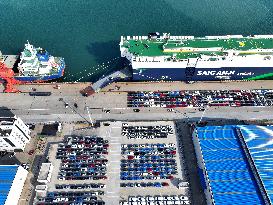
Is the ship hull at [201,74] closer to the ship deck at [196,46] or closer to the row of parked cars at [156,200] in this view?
the ship deck at [196,46]

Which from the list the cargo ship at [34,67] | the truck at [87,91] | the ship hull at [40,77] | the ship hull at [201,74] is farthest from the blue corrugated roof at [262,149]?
the cargo ship at [34,67]

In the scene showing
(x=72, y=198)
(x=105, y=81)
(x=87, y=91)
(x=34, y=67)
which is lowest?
(x=72, y=198)

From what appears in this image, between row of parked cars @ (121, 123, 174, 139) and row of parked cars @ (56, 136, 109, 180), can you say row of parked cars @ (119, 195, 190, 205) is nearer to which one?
row of parked cars @ (56, 136, 109, 180)

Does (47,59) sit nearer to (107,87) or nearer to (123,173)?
(107,87)

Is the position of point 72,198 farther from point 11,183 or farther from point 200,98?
point 200,98

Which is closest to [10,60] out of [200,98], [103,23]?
[103,23]

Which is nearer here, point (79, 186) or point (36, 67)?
point (79, 186)

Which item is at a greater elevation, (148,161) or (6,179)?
(148,161)
